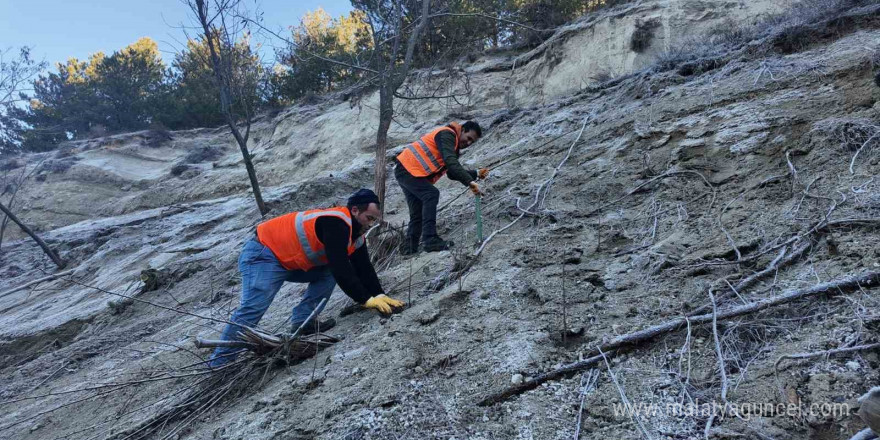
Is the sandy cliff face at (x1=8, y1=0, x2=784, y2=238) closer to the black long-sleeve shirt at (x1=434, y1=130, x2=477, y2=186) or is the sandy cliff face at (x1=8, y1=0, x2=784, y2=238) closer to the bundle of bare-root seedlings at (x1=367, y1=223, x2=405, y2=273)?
the black long-sleeve shirt at (x1=434, y1=130, x2=477, y2=186)

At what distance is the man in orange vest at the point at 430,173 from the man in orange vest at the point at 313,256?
1.13m

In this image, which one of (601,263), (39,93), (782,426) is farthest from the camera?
(39,93)

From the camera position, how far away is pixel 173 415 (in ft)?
9.15

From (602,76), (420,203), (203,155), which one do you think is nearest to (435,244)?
(420,203)

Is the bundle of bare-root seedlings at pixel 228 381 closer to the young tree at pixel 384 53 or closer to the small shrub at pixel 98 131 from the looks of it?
the young tree at pixel 384 53

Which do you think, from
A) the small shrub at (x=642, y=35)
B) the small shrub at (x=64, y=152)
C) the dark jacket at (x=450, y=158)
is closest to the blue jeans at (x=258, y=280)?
the dark jacket at (x=450, y=158)

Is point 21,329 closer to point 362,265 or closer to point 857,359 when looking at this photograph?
point 362,265

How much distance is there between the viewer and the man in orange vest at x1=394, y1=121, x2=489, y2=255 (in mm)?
4707

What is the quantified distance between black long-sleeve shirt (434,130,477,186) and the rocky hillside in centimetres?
51

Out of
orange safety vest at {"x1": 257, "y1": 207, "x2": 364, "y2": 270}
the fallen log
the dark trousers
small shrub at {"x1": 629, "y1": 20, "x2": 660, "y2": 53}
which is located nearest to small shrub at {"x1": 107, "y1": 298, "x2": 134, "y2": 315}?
orange safety vest at {"x1": 257, "y1": 207, "x2": 364, "y2": 270}

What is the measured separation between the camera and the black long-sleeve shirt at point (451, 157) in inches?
185

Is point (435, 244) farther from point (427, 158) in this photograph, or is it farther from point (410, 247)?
point (427, 158)

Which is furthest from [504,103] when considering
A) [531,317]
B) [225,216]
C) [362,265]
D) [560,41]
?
[531,317]

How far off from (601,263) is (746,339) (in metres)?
1.22
